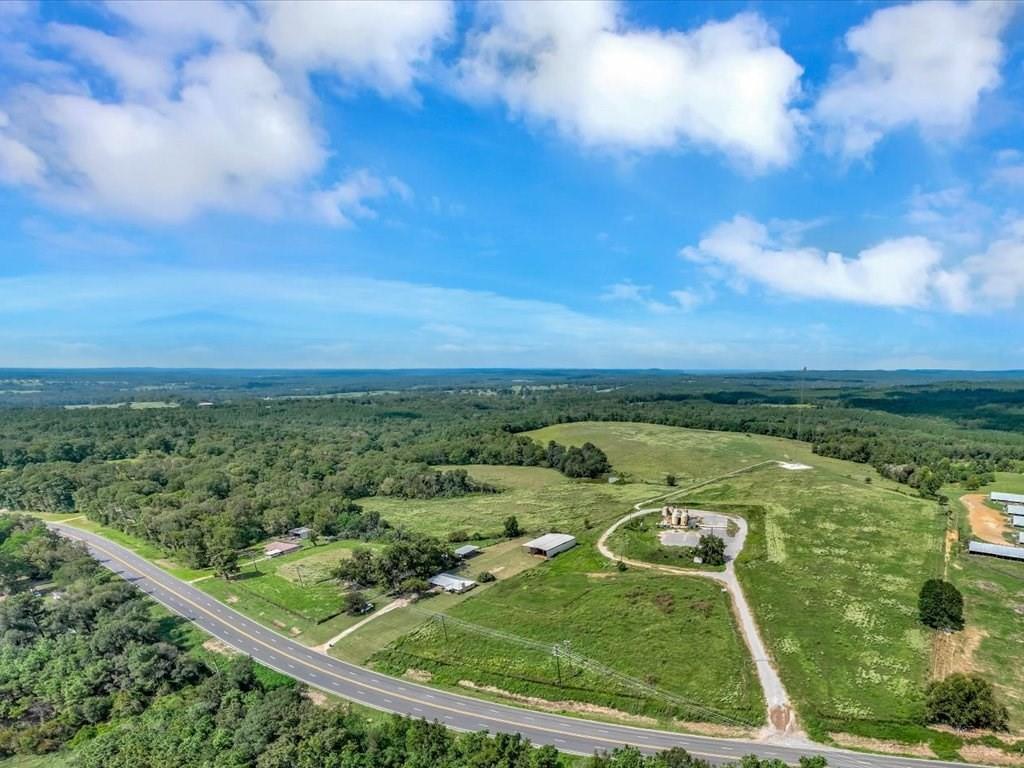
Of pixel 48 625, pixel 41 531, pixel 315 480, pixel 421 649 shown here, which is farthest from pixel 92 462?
pixel 421 649

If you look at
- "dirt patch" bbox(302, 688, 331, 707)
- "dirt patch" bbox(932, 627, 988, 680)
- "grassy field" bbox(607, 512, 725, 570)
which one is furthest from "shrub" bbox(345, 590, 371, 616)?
"dirt patch" bbox(932, 627, 988, 680)

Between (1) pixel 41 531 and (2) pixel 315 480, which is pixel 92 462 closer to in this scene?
(1) pixel 41 531

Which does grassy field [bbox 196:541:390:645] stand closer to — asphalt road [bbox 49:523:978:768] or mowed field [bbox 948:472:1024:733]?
asphalt road [bbox 49:523:978:768]

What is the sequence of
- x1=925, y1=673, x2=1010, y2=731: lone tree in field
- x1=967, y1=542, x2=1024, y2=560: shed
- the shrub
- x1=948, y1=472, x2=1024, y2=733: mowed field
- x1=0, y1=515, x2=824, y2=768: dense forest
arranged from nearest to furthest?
x1=0, y1=515, x2=824, y2=768: dense forest < x1=925, y1=673, x2=1010, y2=731: lone tree in field < x1=948, y1=472, x2=1024, y2=733: mowed field < the shrub < x1=967, y1=542, x2=1024, y2=560: shed

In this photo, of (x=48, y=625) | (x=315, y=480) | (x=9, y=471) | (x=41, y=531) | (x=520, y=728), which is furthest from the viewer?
(x=9, y=471)

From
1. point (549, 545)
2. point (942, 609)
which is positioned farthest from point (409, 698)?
point (942, 609)

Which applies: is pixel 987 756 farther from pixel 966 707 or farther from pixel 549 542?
pixel 549 542
